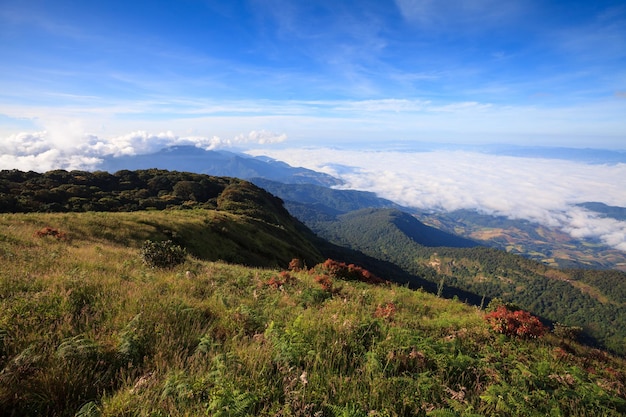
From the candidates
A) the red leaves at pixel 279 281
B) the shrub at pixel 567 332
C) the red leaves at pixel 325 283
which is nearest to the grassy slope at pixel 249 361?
the shrub at pixel 567 332

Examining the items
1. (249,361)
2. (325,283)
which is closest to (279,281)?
(325,283)

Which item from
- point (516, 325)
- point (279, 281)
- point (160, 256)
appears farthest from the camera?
point (160, 256)

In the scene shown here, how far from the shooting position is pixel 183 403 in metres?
3.62

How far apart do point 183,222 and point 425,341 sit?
117 ft

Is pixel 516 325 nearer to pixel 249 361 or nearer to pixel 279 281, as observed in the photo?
pixel 279 281

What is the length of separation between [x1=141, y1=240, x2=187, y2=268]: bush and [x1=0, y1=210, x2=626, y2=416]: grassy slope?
13.5ft

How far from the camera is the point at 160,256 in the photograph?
13.7 m

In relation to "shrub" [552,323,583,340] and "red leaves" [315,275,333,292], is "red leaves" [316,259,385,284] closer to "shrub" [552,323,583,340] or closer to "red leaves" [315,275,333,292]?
"red leaves" [315,275,333,292]

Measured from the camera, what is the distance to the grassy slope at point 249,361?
377 cm

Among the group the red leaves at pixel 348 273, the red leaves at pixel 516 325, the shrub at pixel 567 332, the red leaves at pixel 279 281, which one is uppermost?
the red leaves at pixel 516 325

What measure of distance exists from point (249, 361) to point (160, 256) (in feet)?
35.7

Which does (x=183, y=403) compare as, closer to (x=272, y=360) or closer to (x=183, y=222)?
(x=272, y=360)

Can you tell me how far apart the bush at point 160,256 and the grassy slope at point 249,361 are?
4121mm

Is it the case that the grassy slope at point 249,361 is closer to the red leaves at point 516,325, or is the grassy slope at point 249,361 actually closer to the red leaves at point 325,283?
the red leaves at point 516,325
